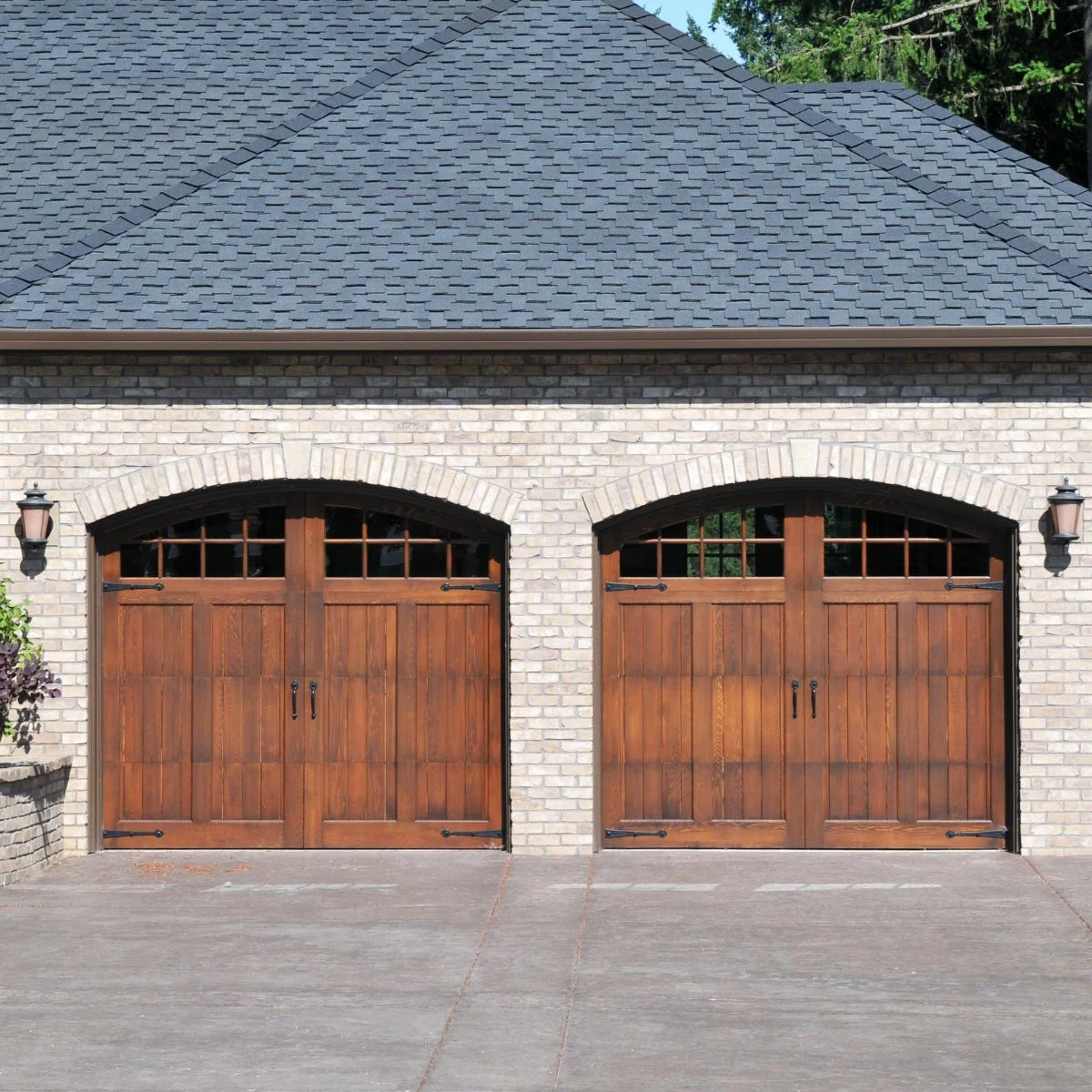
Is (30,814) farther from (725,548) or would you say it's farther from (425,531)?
(725,548)

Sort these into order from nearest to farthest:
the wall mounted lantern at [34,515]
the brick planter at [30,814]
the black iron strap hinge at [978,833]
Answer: the brick planter at [30,814]
the wall mounted lantern at [34,515]
the black iron strap hinge at [978,833]

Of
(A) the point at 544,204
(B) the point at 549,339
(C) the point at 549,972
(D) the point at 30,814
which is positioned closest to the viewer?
(C) the point at 549,972

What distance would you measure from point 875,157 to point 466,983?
8257 millimetres

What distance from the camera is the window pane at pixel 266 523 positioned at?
12.9 meters

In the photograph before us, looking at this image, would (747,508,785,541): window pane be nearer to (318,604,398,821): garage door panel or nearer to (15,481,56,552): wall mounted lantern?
(318,604,398,821): garage door panel

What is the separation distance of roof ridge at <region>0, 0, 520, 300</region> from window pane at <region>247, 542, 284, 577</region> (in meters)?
2.56

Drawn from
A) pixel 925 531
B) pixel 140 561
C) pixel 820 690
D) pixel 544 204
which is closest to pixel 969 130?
pixel 544 204

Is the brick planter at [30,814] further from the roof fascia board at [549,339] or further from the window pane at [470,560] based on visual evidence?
the window pane at [470,560]

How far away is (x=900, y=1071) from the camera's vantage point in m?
7.34

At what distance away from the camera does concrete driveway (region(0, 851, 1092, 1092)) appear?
24.4 ft

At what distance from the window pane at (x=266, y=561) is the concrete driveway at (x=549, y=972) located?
205cm

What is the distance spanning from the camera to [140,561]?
13.0m

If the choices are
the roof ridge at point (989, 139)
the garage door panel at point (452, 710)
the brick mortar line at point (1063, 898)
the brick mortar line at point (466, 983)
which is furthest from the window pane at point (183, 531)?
the roof ridge at point (989, 139)

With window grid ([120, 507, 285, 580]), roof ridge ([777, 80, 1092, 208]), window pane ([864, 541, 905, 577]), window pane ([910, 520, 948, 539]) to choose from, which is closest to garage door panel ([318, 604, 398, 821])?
window grid ([120, 507, 285, 580])
